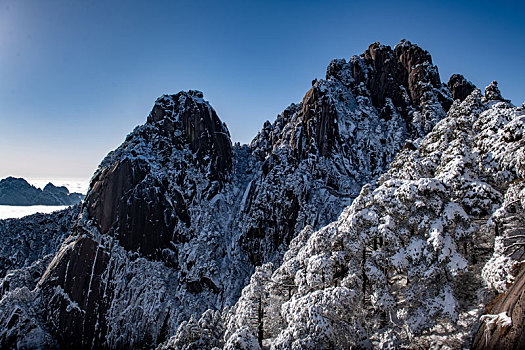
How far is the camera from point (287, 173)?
8112 centimetres

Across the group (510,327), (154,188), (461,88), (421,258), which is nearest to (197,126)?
(154,188)

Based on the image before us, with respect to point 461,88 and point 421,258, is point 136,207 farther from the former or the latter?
point 461,88

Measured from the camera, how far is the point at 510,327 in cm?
1090

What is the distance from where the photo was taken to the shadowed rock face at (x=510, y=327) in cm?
1062

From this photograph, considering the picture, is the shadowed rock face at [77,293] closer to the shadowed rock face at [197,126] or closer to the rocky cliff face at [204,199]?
the rocky cliff face at [204,199]

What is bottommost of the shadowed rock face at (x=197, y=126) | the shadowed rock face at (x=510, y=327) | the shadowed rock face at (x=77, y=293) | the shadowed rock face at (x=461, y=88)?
the shadowed rock face at (x=77, y=293)

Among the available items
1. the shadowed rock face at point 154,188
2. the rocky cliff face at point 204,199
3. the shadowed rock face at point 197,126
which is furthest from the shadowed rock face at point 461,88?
the shadowed rock face at point 154,188

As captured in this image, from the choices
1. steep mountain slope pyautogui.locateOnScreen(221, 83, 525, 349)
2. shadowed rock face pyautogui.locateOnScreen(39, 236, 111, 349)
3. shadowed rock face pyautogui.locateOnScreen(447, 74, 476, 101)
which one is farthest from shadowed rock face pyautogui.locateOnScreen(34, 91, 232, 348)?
shadowed rock face pyautogui.locateOnScreen(447, 74, 476, 101)

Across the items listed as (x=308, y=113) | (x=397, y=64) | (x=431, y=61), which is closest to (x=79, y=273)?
(x=308, y=113)

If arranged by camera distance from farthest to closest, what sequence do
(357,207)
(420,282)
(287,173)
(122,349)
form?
(287,173), (122,349), (357,207), (420,282)

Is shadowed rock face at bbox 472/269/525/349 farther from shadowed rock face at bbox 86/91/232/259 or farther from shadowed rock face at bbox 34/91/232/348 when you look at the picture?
shadowed rock face at bbox 86/91/232/259

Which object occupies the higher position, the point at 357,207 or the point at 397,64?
the point at 397,64

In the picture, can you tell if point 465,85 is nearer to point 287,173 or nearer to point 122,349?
point 287,173

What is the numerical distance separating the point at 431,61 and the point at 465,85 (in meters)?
11.4
